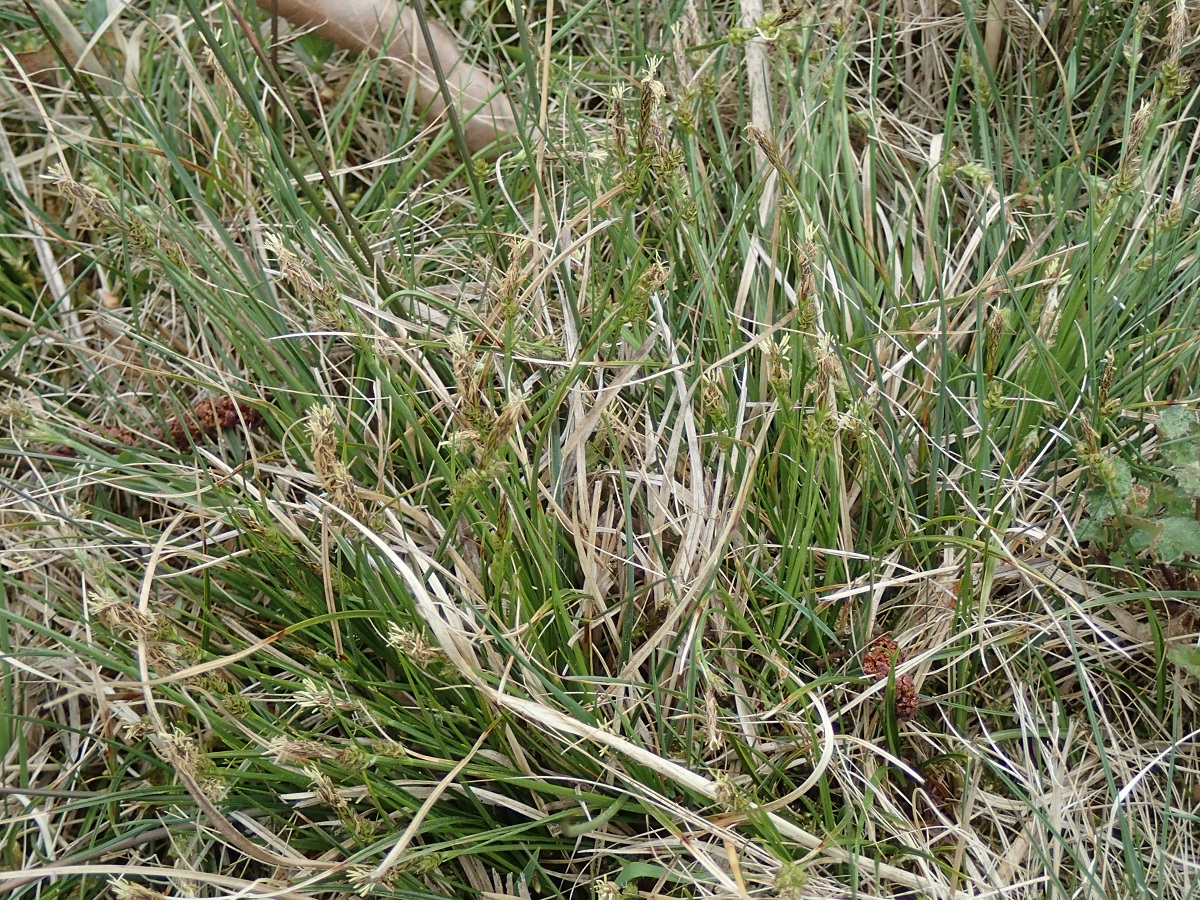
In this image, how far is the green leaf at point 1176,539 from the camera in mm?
1456

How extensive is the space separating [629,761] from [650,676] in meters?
0.15

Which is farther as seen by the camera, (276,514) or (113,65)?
(113,65)

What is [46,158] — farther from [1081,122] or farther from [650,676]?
[1081,122]

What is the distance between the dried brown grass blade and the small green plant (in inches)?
55.1

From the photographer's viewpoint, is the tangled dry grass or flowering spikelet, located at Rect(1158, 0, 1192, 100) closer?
the tangled dry grass

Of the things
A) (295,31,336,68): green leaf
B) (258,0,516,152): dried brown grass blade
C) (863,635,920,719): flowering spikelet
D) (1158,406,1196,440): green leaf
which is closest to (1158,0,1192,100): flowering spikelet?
(1158,406,1196,440): green leaf

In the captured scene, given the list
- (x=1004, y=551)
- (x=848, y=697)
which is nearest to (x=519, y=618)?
(x=848, y=697)

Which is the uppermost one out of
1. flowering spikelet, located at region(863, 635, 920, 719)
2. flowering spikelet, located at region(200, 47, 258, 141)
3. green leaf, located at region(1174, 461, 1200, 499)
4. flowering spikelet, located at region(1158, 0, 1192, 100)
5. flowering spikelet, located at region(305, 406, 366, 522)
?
flowering spikelet, located at region(1158, 0, 1192, 100)

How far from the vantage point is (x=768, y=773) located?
1.51 meters

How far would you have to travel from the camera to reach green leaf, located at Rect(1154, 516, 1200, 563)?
146cm

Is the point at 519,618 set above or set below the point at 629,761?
above

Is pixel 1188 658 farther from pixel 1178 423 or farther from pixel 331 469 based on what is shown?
pixel 331 469

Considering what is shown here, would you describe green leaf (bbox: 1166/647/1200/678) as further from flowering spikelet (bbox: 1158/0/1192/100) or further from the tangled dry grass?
flowering spikelet (bbox: 1158/0/1192/100)

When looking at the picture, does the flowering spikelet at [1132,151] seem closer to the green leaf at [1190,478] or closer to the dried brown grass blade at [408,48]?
the green leaf at [1190,478]
